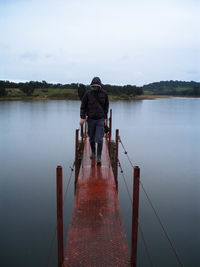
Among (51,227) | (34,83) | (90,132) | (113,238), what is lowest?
(51,227)

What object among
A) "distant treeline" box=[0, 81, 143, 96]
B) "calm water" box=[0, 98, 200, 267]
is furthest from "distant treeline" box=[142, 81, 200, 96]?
"calm water" box=[0, 98, 200, 267]

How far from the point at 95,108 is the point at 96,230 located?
112 inches

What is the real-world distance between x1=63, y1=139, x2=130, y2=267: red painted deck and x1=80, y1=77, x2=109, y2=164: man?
120 centimetres

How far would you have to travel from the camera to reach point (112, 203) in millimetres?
4402

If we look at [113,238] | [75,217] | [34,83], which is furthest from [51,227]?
[34,83]

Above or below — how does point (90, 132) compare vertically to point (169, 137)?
above

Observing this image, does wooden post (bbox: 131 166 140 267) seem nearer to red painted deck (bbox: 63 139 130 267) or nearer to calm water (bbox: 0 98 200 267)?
red painted deck (bbox: 63 139 130 267)

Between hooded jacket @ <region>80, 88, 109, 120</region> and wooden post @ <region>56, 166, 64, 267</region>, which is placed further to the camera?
hooded jacket @ <region>80, 88, 109, 120</region>

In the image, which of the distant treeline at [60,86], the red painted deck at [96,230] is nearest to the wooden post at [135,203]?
the red painted deck at [96,230]

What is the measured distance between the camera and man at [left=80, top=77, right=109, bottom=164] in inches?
215

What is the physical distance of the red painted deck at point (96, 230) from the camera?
3.05 metres

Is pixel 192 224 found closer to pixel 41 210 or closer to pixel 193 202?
pixel 193 202

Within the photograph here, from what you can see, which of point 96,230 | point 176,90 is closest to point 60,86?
point 176,90

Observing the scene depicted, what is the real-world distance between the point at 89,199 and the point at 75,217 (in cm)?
65
